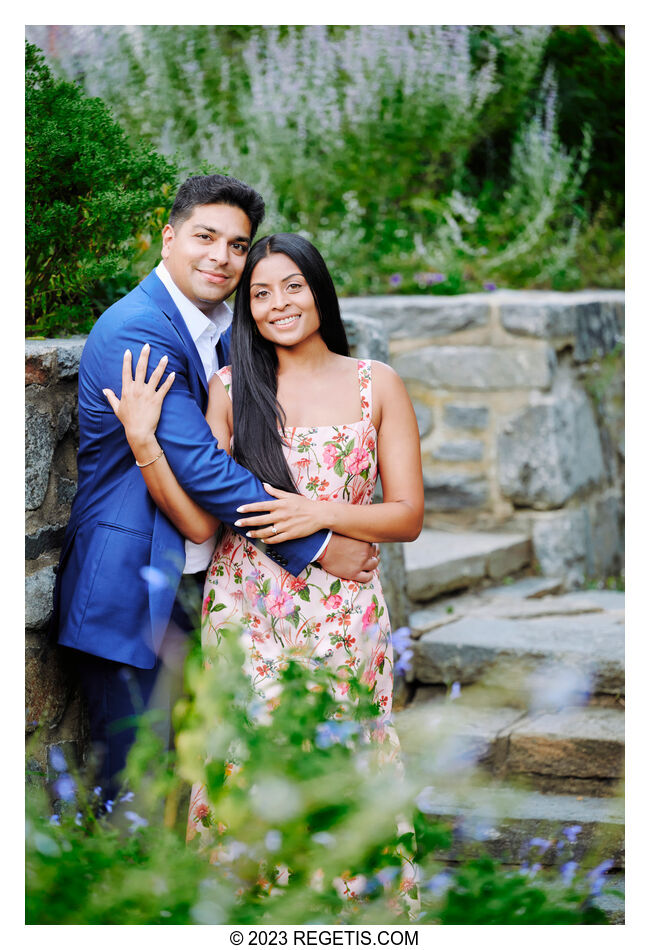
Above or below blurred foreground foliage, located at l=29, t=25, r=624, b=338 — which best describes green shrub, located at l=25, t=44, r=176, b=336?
below

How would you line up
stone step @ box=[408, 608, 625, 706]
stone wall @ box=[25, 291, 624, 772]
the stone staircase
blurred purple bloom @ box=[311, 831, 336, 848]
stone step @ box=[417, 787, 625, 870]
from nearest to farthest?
blurred purple bloom @ box=[311, 831, 336, 848] < stone step @ box=[417, 787, 625, 870] < the stone staircase < stone step @ box=[408, 608, 625, 706] < stone wall @ box=[25, 291, 624, 772]

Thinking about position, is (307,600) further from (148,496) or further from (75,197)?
(75,197)

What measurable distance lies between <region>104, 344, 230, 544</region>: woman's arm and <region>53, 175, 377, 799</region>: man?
0.02m

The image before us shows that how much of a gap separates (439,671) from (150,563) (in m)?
1.72

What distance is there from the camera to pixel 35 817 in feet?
6.01

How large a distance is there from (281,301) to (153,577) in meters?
0.67

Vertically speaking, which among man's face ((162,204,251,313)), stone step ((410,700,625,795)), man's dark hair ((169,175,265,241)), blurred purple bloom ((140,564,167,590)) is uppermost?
man's dark hair ((169,175,265,241))

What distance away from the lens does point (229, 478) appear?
209cm

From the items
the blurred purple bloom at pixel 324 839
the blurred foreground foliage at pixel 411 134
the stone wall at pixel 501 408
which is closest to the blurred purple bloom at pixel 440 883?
the blurred purple bloom at pixel 324 839

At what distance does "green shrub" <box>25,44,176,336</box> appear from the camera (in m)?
2.40

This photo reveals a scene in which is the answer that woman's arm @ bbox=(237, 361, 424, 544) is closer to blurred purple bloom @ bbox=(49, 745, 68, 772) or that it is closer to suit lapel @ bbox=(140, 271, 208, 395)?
suit lapel @ bbox=(140, 271, 208, 395)

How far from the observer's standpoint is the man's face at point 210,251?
7.35 feet

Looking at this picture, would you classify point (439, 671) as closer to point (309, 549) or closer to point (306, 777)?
point (309, 549)

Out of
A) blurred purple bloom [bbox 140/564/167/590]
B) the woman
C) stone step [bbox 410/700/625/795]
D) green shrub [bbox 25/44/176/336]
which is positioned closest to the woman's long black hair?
the woman
